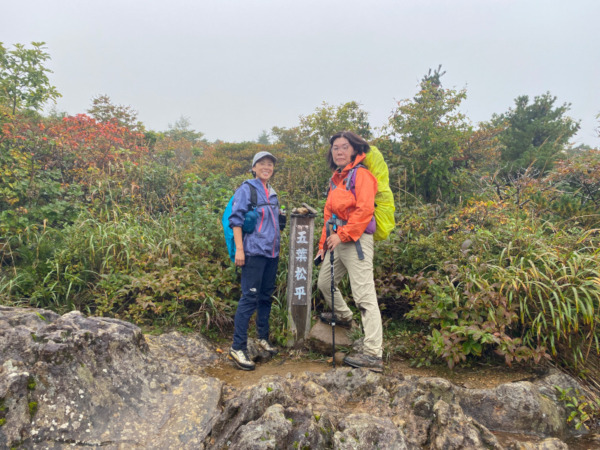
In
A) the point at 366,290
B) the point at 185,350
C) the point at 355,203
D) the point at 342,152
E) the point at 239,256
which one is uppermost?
the point at 342,152

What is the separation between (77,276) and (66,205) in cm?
186

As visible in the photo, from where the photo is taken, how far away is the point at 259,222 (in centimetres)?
332

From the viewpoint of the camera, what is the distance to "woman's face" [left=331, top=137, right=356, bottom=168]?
323 centimetres

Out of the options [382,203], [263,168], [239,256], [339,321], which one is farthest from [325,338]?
[263,168]

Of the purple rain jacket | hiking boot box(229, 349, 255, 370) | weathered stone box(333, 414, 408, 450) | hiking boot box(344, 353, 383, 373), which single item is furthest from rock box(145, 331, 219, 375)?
weathered stone box(333, 414, 408, 450)

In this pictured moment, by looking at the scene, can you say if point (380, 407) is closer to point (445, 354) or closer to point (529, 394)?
point (445, 354)

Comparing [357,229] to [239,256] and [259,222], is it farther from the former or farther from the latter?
[239,256]

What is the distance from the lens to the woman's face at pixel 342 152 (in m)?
3.23

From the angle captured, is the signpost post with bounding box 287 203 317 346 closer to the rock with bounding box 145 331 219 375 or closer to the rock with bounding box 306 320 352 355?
the rock with bounding box 306 320 352 355

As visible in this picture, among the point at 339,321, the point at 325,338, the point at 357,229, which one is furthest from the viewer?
the point at 339,321

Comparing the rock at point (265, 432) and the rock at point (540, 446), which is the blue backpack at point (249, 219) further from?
the rock at point (540, 446)

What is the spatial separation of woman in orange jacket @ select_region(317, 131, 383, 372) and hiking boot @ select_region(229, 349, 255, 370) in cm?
90

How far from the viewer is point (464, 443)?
1.96m

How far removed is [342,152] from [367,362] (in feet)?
6.22
